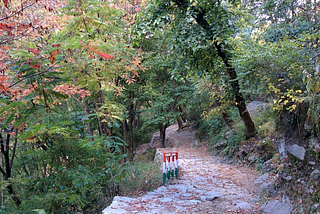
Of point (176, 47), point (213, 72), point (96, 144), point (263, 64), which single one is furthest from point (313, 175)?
point (176, 47)

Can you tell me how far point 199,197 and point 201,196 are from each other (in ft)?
0.30

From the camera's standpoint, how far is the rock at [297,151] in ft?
14.1

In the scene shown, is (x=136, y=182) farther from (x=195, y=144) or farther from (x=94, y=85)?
(x=195, y=144)

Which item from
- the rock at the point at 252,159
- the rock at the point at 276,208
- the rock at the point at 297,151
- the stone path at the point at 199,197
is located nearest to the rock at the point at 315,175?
the rock at the point at 297,151

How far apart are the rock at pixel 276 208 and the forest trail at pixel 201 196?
14.8 inches

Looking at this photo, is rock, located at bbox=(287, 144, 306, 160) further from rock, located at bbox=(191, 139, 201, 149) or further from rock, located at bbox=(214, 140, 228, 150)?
rock, located at bbox=(191, 139, 201, 149)

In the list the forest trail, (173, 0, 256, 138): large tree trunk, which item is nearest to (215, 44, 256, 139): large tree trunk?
(173, 0, 256, 138): large tree trunk

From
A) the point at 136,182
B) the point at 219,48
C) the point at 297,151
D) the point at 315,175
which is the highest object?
the point at 219,48

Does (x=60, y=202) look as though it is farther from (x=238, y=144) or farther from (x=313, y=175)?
(x=238, y=144)

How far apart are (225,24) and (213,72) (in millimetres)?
1720

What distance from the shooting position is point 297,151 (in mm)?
4434

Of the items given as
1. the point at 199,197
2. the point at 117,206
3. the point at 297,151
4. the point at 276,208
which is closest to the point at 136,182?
the point at 199,197

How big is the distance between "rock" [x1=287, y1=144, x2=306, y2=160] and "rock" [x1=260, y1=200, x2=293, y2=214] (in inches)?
36.3

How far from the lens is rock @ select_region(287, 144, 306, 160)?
169 inches
